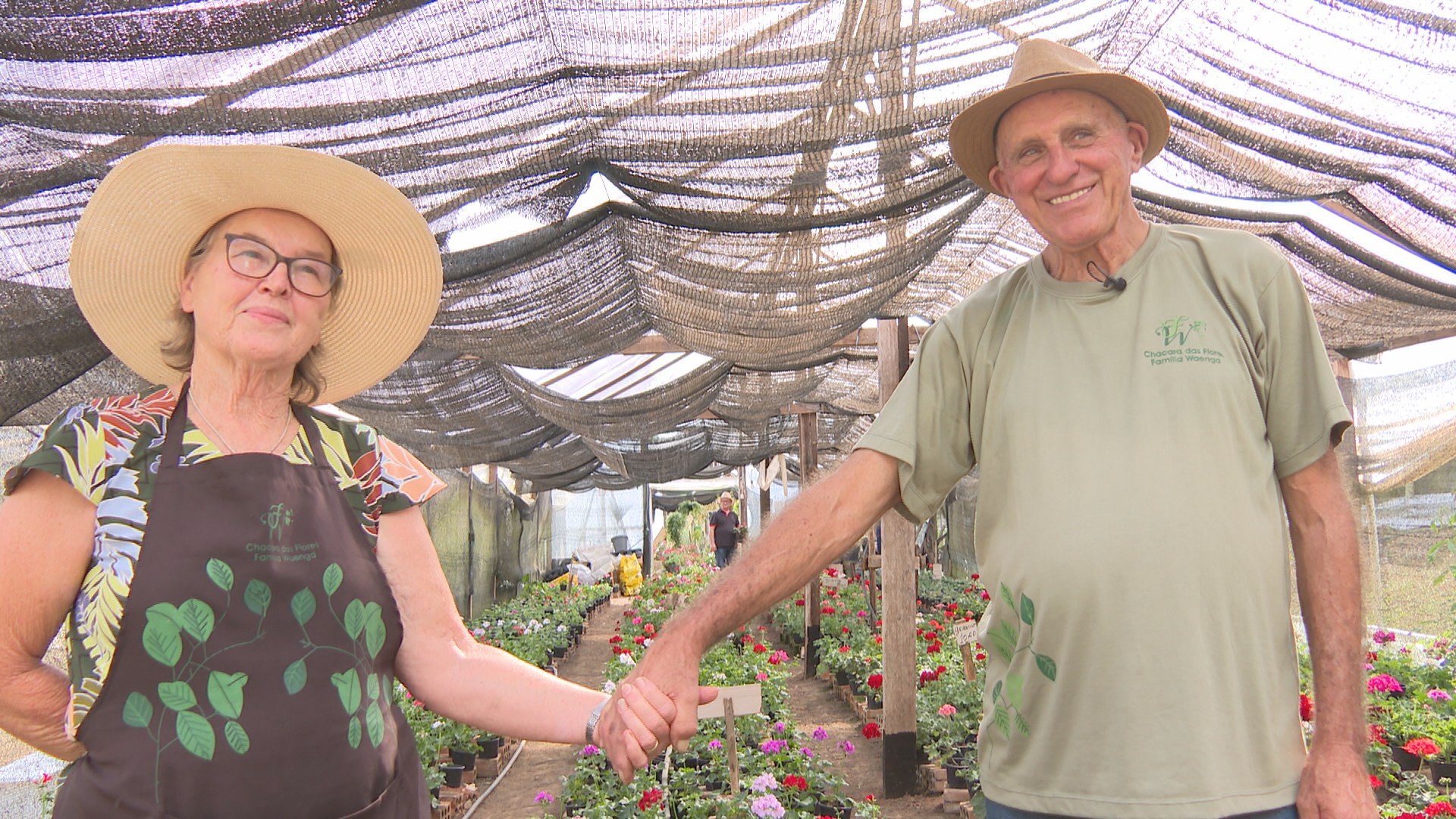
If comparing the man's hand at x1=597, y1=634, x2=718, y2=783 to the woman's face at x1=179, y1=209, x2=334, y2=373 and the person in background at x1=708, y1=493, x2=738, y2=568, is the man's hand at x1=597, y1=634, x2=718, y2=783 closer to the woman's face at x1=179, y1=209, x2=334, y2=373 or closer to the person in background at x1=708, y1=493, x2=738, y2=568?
the woman's face at x1=179, y1=209, x2=334, y2=373

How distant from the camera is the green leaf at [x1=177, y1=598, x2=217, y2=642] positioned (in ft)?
4.65

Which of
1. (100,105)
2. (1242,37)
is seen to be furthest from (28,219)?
(1242,37)

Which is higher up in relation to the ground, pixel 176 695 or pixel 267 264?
pixel 267 264

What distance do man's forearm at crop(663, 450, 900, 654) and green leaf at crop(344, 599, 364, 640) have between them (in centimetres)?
48

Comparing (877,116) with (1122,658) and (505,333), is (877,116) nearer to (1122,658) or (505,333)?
(1122,658)

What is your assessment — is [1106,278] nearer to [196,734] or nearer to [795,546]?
[795,546]

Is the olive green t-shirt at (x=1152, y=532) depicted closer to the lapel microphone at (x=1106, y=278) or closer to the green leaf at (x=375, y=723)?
the lapel microphone at (x=1106, y=278)

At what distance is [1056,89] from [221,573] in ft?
5.02

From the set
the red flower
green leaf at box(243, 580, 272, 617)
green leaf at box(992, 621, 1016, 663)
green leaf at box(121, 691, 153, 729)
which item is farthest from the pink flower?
green leaf at box(121, 691, 153, 729)

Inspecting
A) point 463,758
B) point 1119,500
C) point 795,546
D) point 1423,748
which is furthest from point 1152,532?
point 463,758

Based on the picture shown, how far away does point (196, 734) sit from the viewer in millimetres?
1397

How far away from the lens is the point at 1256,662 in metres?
1.45

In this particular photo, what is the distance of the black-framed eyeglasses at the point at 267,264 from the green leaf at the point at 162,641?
0.55 metres

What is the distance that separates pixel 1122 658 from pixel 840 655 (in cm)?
713
